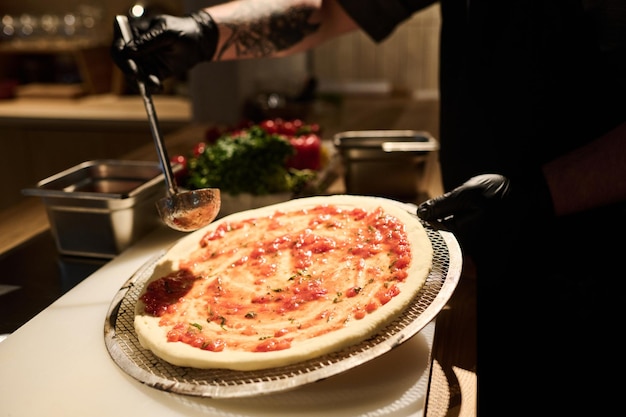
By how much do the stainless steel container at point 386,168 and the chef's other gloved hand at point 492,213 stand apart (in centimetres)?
39

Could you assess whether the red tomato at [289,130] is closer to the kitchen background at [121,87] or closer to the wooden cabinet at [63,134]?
the kitchen background at [121,87]

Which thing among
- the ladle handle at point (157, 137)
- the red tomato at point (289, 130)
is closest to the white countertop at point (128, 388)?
the ladle handle at point (157, 137)

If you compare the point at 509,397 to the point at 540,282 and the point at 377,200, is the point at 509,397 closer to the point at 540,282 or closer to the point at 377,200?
the point at 540,282

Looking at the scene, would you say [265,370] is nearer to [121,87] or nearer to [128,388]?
[128,388]

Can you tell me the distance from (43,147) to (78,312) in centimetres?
285

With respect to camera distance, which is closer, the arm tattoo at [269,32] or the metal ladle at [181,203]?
the metal ladle at [181,203]

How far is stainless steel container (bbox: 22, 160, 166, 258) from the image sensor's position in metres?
1.48

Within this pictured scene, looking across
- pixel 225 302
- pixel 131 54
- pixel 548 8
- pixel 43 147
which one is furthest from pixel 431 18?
pixel 225 302

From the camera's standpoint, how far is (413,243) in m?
1.27

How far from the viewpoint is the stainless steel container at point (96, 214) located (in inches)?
58.2

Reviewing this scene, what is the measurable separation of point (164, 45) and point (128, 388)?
91 cm

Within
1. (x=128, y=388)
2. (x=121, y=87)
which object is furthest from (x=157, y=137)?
(x=121, y=87)

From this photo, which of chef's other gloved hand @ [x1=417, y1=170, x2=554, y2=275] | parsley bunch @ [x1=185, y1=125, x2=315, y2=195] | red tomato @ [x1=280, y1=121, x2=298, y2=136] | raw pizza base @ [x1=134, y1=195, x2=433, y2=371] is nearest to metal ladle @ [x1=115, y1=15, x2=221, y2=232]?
raw pizza base @ [x1=134, y1=195, x2=433, y2=371]

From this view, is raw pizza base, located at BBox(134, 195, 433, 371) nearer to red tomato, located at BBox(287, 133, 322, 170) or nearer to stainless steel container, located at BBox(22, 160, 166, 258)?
stainless steel container, located at BBox(22, 160, 166, 258)
